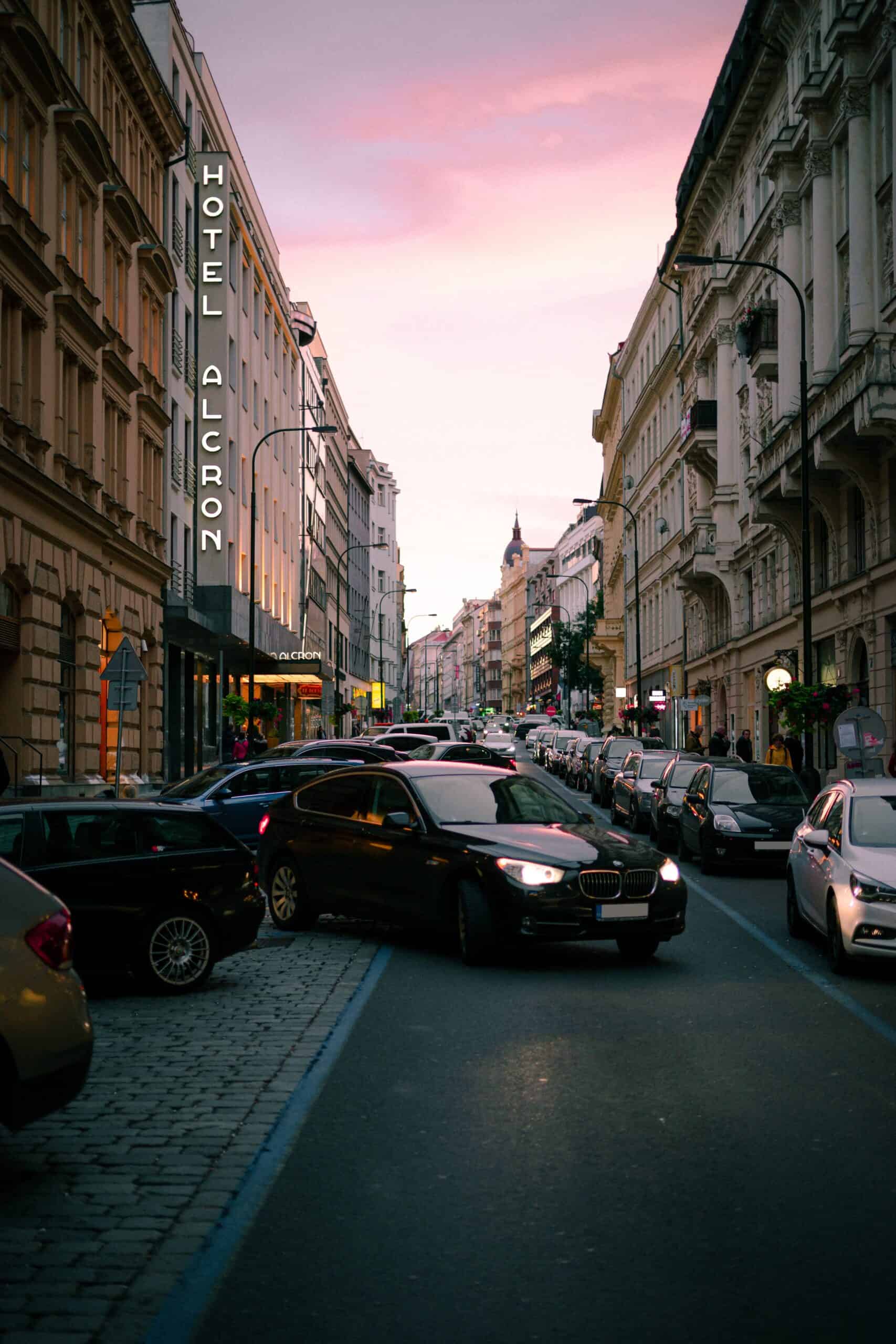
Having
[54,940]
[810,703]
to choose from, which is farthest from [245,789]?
[54,940]

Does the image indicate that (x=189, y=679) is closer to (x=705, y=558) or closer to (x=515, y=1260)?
(x=705, y=558)

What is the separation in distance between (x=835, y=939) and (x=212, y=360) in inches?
1599

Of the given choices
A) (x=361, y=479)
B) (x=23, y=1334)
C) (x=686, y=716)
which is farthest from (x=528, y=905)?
(x=361, y=479)

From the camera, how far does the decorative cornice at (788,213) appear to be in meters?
39.3

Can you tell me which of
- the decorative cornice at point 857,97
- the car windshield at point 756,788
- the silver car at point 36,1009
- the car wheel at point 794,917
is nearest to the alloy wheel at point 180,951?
the silver car at point 36,1009

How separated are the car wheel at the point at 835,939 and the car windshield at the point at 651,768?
17.4 meters

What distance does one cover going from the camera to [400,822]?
13.1 meters

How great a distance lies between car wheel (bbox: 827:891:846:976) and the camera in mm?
11367

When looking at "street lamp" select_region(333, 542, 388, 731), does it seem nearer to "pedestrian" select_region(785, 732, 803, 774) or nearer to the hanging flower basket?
"pedestrian" select_region(785, 732, 803, 774)

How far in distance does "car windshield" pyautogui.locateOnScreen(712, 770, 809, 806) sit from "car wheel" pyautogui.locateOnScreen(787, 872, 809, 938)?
702 centimetres

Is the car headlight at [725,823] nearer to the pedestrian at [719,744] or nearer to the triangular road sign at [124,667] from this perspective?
the triangular road sign at [124,667]

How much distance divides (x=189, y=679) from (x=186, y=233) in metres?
13.3

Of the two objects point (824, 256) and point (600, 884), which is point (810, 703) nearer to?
point (824, 256)

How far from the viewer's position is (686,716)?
63250 mm
